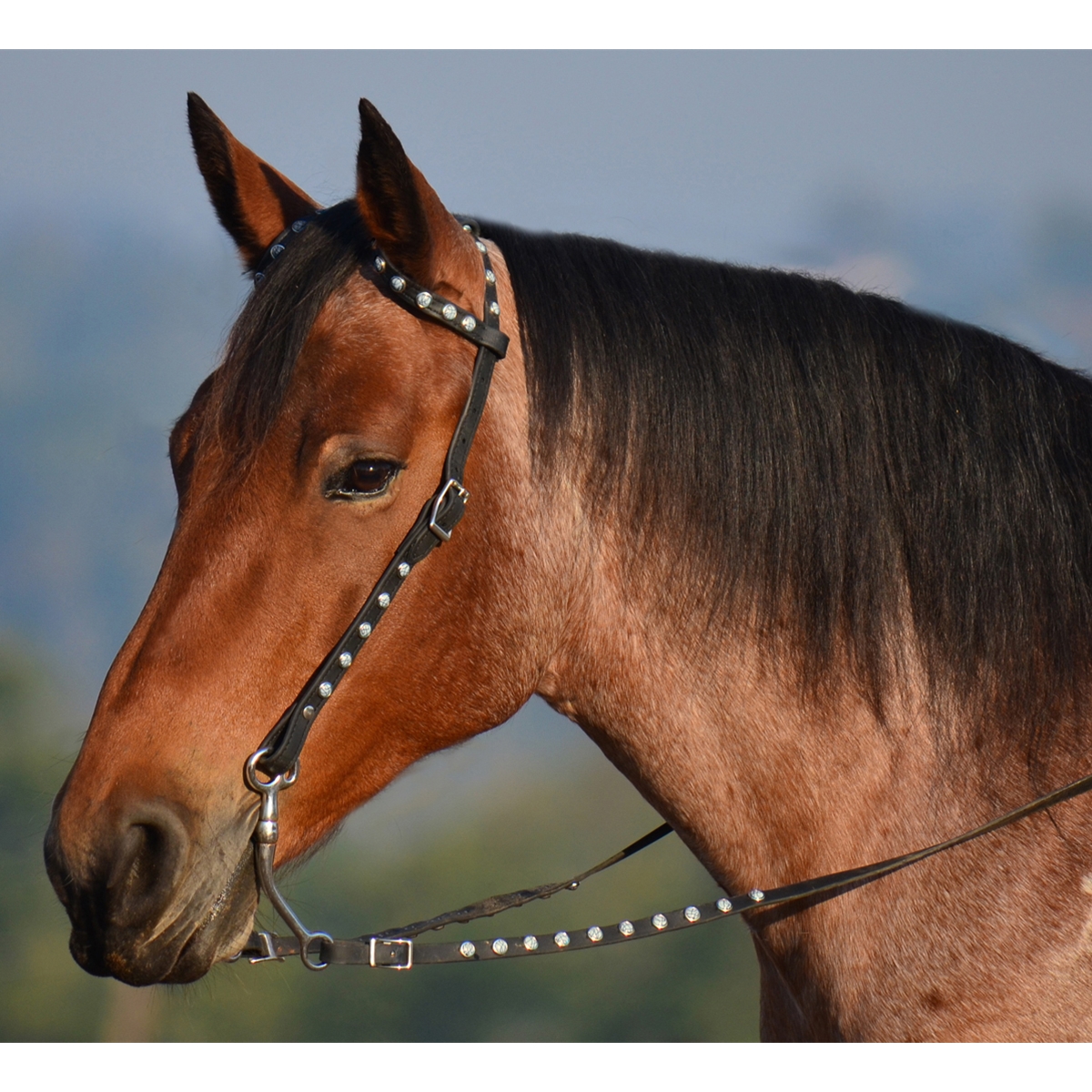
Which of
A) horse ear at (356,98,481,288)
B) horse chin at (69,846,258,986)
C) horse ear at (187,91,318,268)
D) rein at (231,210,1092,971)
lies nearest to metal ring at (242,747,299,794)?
rein at (231,210,1092,971)

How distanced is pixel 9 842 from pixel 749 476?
249 inches

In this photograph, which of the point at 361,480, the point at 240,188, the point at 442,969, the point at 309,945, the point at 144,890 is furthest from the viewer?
the point at 442,969

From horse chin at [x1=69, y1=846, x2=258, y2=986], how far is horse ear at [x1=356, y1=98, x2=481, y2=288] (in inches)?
41.3

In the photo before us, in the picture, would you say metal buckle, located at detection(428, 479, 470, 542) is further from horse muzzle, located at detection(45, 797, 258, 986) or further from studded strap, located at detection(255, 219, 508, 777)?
horse muzzle, located at detection(45, 797, 258, 986)

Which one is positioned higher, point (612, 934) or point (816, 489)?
point (816, 489)

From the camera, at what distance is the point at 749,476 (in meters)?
1.73

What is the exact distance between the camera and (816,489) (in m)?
1.73

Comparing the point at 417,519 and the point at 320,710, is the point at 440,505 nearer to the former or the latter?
the point at 417,519

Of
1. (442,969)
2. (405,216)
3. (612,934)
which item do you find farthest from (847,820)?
(442,969)

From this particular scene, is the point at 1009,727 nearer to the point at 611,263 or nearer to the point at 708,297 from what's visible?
the point at 708,297

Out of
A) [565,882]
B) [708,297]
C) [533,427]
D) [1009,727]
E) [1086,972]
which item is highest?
[708,297]

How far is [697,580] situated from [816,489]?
0.92ft

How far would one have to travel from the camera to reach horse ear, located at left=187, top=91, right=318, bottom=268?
195 centimetres

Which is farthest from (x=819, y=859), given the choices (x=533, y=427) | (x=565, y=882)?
(x=533, y=427)
